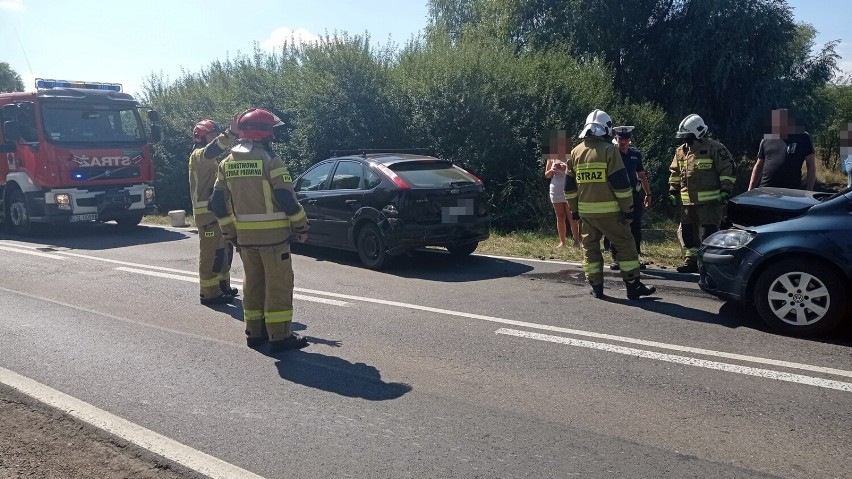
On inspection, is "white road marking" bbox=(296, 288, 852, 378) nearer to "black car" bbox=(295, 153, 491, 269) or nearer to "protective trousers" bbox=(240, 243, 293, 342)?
"black car" bbox=(295, 153, 491, 269)

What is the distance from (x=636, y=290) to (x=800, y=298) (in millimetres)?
1810

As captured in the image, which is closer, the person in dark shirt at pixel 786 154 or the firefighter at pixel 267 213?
the firefighter at pixel 267 213

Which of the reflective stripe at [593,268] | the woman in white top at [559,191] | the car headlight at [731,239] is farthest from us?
the woman in white top at [559,191]

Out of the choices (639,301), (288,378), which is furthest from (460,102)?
(288,378)

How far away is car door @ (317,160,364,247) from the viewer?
33.0 ft

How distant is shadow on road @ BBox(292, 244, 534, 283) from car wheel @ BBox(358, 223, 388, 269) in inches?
6.9

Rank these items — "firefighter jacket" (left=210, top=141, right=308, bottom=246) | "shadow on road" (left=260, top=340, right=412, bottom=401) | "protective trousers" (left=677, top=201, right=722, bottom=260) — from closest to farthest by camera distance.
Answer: "shadow on road" (left=260, top=340, right=412, bottom=401), "firefighter jacket" (left=210, top=141, right=308, bottom=246), "protective trousers" (left=677, top=201, right=722, bottom=260)

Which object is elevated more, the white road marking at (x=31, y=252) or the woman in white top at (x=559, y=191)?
the woman in white top at (x=559, y=191)

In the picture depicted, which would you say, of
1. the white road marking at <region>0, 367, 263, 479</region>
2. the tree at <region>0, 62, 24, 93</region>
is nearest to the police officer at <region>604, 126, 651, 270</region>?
the white road marking at <region>0, 367, 263, 479</region>

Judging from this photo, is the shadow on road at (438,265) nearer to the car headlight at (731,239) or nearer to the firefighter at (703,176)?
the firefighter at (703,176)

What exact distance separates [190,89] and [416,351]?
18.7 m

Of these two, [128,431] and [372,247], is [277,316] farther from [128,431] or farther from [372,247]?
[372,247]

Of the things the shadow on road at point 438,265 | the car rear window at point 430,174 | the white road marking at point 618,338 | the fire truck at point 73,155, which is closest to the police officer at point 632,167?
the shadow on road at point 438,265

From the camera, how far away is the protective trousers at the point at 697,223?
8.61 meters
